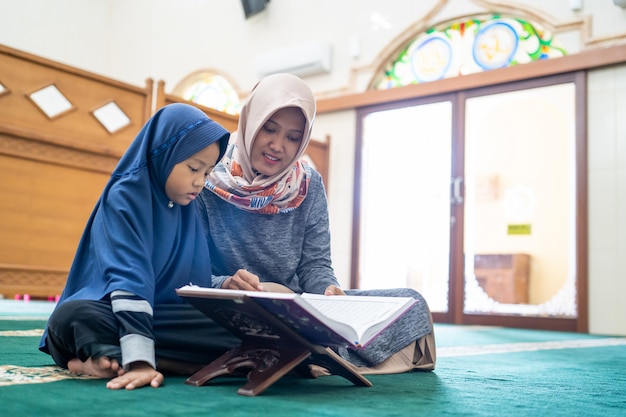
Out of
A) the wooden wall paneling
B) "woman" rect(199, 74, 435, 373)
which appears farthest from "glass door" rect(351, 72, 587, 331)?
"woman" rect(199, 74, 435, 373)

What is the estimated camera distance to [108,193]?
1363mm

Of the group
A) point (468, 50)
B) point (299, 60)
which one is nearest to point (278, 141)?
point (468, 50)

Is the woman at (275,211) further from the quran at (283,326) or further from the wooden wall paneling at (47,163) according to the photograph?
the wooden wall paneling at (47,163)

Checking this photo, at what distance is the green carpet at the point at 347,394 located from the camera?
100cm

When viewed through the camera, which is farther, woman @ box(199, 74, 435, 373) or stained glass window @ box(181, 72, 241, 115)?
stained glass window @ box(181, 72, 241, 115)

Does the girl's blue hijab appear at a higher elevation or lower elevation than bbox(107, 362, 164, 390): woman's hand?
higher

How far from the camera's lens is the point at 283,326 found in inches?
47.8

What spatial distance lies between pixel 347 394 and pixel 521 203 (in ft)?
13.6

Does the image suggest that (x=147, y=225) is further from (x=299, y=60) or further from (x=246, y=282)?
(x=299, y=60)

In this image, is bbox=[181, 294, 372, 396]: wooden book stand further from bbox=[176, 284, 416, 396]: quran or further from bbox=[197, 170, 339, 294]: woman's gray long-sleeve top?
bbox=[197, 170, 339, 294]: woman's gray long-sleeve top

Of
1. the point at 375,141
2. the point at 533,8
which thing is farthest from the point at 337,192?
the point at 533,8

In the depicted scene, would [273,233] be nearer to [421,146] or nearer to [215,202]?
[215,202]

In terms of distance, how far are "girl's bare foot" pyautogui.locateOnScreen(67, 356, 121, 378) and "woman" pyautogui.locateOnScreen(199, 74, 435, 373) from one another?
452 mm

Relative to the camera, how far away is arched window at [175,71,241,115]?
675 centimetres
